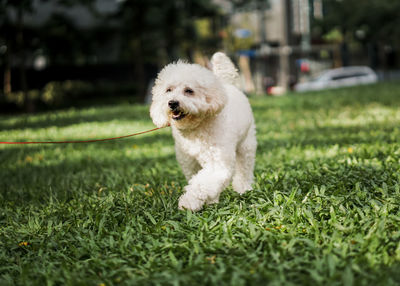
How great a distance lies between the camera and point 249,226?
3.19m

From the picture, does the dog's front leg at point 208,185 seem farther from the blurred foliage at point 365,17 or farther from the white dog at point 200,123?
the blurred foliage at point 365,17

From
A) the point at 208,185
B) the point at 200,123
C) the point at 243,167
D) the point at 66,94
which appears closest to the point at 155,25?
the point at 66,94

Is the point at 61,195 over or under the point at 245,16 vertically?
under

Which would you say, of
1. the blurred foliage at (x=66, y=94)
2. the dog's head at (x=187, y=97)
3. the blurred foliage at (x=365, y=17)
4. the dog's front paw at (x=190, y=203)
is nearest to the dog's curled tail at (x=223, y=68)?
the dog's head at (x=187, y=97)

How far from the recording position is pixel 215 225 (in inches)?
132

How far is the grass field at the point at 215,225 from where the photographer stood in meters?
2.65

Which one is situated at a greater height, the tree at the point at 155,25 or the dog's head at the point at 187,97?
the tree at the point at 155,25

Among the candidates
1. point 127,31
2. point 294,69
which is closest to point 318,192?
point 127,31

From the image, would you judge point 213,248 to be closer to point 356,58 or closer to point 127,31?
point 127,31

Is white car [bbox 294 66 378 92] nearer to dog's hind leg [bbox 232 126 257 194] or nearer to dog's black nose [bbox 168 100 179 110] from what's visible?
dog's hind leg [bbox 232 126 257 194]

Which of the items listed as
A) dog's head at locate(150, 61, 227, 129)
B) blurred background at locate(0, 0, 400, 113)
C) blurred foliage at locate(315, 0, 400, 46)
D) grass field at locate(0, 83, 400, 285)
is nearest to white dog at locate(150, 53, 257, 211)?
dog's head at locate(150, 61, 227, 129)

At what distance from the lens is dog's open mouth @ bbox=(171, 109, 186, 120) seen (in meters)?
3.77

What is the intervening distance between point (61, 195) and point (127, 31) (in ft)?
69.0

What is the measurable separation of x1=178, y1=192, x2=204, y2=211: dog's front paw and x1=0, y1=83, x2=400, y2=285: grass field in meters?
0.07
